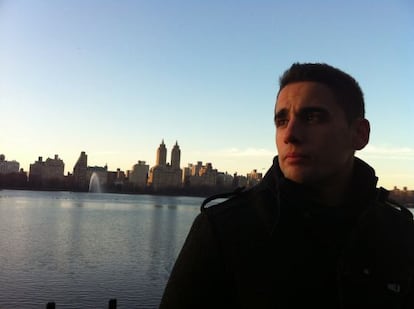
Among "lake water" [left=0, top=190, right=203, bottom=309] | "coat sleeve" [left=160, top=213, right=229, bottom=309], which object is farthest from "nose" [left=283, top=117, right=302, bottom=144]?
"lake water" [left=0, top=190, right=203, bottom=309]

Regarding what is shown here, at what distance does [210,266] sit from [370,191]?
0.85m

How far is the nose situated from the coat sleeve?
0.51 metres

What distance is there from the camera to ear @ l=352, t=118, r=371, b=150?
82.0 inches

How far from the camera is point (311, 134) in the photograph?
1.89 metres

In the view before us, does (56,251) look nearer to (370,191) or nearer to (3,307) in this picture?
(3,307)

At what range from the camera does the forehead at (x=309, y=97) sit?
193 centimetres

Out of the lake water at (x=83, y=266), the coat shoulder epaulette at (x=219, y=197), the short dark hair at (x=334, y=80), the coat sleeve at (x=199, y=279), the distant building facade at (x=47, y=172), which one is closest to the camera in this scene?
the coat sleeve at (x=199, y=279)

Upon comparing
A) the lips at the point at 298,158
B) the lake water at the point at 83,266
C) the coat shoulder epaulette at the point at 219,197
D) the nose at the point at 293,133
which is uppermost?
the nose at the point at 293,133

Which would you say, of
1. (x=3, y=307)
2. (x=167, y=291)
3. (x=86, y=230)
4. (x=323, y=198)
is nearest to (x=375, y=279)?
(x=323, y=198)

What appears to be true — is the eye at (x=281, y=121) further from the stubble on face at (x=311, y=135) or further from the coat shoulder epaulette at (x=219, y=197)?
the coat shoulder epaulette at (x=219, y=197)

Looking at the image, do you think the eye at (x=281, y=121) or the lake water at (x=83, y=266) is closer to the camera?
the eye at (x=281, y=121)

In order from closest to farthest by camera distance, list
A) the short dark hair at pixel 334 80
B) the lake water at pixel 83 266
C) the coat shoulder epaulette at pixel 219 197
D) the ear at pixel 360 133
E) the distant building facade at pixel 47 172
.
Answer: the coat shoulder epaulette at pixel 219 197
the short dark hair at pixel 334 80
the ear at pixel 360 133
the lake water at pixel 83 266
the distant building facade at pixel 47 172

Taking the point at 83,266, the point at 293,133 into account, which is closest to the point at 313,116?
the point at 293,133

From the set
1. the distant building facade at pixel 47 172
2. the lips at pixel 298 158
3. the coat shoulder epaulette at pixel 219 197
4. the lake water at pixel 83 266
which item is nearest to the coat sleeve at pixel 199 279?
the coat shoulder epaulette at pixel 219 197
